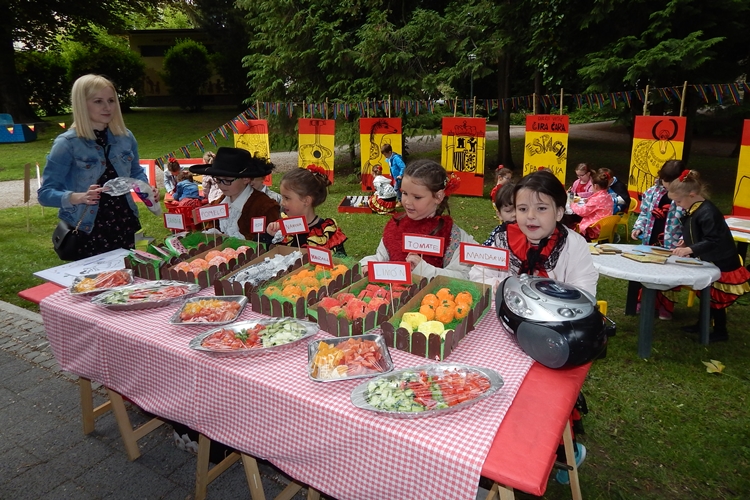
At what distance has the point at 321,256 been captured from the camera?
2.47 metres

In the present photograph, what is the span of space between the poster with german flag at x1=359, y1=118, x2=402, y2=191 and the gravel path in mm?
2339

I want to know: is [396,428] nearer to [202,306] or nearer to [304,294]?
[304,294]

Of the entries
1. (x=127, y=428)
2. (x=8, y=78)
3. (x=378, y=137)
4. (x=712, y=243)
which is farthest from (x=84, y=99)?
(x=8, y=78)

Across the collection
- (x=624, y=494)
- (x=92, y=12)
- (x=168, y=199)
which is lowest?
(x=624, y=494)

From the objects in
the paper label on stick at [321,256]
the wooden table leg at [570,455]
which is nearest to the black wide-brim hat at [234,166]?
the paper label on stick at [321,256]

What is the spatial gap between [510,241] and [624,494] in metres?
1.49

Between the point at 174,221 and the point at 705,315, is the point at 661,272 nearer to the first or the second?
the point at 705,315

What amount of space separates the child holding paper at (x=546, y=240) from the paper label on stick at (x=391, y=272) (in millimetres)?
573

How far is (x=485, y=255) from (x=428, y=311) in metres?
0.38

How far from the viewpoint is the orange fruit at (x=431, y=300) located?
2.14 metres

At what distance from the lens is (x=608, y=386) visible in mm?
3662

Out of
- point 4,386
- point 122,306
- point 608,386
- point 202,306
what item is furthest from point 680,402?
point 4,386

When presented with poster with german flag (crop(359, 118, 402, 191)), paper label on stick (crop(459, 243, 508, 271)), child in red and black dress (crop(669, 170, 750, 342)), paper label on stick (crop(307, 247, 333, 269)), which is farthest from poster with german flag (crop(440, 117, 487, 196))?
paper label on stick (crop(459, 243, 508, 271))

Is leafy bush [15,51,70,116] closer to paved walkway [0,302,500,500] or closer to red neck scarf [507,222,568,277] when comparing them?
paved walkway [0,302,500,500]
